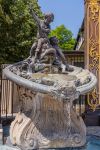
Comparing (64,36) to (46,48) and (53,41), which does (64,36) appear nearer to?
(53,41)

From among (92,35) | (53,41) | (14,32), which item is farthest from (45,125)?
(14,32)

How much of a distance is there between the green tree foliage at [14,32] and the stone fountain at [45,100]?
12149mm

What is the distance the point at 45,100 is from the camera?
736 centimetres

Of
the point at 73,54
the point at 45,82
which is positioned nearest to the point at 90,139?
the point at 45,82

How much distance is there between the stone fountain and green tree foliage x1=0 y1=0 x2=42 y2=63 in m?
12.1

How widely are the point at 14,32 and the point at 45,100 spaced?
1383 cm

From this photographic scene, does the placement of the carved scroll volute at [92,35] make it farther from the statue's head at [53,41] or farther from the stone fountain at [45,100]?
the stone fountain at [45,100]

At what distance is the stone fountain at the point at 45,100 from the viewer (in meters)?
7.14

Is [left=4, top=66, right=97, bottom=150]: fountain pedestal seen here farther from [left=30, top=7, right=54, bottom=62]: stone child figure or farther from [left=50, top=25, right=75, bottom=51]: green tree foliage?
[left=50, top=25, right=75, bottom=51]: green tree foliage

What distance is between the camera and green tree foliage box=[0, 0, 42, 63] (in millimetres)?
20297

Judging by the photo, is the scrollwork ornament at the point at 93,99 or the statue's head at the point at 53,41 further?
the scrollwork ornament at the point at 93,99

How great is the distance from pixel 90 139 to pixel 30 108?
179 centimetres

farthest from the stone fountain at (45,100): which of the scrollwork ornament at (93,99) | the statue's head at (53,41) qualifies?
the scrollwork ornament at (93,99)

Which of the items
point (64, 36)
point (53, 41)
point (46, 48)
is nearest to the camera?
point (46, 48)
